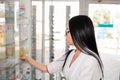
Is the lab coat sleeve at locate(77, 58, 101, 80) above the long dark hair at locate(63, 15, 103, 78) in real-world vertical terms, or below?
below

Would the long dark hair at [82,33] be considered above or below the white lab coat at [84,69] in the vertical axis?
above

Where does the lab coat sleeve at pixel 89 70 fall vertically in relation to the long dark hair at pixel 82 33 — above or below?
below

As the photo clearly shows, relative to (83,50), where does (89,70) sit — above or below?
below

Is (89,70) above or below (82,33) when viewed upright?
below

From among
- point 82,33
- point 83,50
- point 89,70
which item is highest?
point 82,33

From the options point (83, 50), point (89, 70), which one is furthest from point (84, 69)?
point (83, 50)

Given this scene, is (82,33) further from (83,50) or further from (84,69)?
(84,69)

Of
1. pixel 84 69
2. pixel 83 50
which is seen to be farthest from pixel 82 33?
pixel 84 69

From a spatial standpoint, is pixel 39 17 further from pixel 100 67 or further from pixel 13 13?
pixel 100 67

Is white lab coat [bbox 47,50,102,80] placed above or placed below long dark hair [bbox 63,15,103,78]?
below

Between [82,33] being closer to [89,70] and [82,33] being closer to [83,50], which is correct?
[83,50]

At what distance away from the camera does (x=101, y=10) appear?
Result: 4.12 metres

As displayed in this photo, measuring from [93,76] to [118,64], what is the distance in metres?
1.91

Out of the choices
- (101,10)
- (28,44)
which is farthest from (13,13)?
(101,10)
